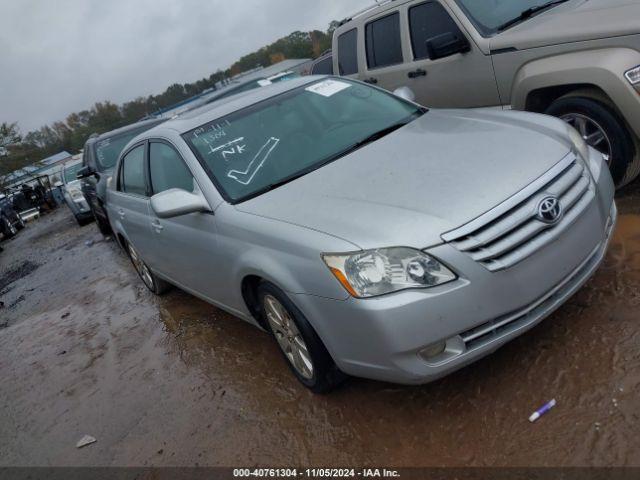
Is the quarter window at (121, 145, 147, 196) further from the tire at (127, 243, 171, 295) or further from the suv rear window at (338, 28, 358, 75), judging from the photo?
the suv rear window at (338, 28, 358, 75)

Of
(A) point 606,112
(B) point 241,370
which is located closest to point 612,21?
(A) point 606,112

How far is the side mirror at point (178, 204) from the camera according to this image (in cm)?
335

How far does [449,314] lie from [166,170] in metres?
2.57

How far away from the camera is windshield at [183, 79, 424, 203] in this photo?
11.2ft

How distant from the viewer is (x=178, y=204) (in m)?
3.36

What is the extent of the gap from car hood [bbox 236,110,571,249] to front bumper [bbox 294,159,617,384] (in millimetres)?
229

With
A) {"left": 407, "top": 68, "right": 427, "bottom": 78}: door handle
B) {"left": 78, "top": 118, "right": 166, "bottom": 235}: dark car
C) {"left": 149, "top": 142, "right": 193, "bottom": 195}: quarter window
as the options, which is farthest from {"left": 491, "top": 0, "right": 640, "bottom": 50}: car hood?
{"left": 78, "top": 118, "right": 166, "bottom": 235}: dark car

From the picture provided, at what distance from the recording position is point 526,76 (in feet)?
14.5

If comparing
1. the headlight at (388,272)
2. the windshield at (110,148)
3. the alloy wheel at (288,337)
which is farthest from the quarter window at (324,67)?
the headlight at (388,272)

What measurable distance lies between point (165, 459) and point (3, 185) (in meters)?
33.2

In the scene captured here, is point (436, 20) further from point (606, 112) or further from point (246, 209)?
point (246, 209)

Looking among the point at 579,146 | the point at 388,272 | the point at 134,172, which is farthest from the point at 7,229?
the point at 579,146

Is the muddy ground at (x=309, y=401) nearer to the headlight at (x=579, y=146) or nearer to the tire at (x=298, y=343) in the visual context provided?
the tire at (x=298, y=343)

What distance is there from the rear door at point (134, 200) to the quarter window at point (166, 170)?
0.75 ft
